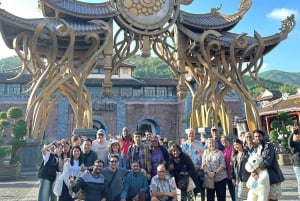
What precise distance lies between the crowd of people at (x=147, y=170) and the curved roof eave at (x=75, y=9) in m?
8.20

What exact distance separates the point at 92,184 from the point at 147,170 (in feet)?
3.65

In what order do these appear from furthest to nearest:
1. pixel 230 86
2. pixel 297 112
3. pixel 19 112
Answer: pixel 297 112 < pixel 230 86 < pixel 19 112

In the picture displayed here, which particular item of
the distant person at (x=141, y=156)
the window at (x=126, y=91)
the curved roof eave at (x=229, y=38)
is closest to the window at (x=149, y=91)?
the window at (x=126, y=91)

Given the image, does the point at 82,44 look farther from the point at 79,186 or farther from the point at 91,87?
the point at 91,87

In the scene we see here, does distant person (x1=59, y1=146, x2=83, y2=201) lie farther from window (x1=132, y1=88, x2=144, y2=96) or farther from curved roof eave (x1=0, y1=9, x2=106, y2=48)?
window (x1=132, y1=88, x2=144, y2=96)

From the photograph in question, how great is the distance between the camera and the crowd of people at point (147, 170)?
4.90m

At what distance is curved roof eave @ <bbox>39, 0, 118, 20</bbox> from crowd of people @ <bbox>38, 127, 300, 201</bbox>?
820cm

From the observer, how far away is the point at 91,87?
27.3 meters

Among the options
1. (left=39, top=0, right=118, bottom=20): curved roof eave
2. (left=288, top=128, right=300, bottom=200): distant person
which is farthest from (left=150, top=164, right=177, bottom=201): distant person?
(left=39, top=0, right=118, bottom=20): curved roof eave

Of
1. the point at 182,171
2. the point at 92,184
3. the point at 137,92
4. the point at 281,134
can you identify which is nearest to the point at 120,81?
the point at 137,92

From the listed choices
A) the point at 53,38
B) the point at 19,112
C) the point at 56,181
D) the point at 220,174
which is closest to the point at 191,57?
the point at 53,38

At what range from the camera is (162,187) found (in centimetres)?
505

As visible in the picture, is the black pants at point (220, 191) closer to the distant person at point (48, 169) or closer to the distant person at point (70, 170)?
the distant person at point (70, 170)

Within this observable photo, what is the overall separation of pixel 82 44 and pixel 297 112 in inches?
732
